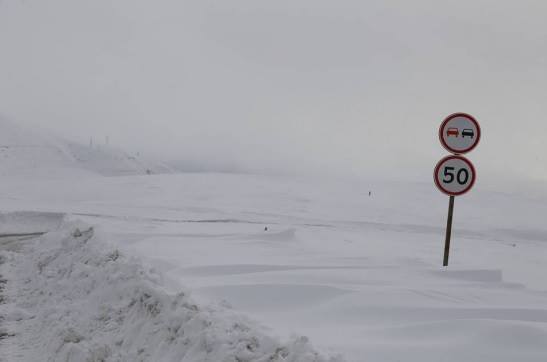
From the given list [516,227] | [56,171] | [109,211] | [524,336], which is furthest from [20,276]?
[56,171]

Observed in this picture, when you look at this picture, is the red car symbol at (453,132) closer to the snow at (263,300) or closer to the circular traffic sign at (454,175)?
the circular traffic sign at (454,175)

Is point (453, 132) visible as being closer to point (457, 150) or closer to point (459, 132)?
point (459, 132)

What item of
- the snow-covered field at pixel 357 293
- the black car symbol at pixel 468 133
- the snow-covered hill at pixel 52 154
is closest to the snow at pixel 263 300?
the snow-covered field at pixel 357 293

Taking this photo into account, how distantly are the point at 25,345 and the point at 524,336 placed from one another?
16.6 ft

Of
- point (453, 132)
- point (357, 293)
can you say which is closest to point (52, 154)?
point (453, 132)

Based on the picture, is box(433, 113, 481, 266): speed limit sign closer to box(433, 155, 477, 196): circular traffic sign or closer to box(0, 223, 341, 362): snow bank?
box(433, 155, 477, 196): circular traffic sign

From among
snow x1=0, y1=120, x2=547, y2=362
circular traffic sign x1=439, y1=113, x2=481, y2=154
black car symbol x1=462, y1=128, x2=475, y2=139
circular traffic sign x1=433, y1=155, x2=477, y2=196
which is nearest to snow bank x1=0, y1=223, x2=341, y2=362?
snow x1=0, y1=120, x2=547, y2=362

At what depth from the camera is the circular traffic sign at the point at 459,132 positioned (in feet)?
27.4

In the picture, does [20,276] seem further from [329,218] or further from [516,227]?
[516,227]

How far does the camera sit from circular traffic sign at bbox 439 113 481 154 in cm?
834

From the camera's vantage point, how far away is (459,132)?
8398 mm

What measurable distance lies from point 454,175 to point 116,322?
17.6 ft

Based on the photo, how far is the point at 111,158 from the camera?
171m

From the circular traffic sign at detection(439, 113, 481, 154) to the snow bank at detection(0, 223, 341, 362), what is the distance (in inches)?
188
